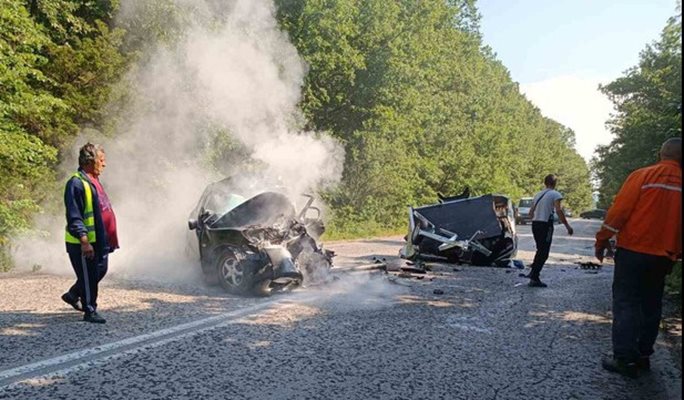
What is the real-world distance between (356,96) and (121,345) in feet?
70.3

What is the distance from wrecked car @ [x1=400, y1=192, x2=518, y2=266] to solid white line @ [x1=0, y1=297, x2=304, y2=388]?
5701 millimetres

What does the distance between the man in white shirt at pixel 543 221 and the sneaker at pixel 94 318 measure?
655cm

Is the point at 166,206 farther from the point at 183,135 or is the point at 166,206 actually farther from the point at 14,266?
the point at 14,266

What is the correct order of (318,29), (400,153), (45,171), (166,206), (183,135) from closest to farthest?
(45,171)
(166,206)
(183,135)
(318,29)
(400,153)

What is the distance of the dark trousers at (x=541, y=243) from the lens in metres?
8.50

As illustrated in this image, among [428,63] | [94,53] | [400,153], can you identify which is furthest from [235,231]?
[428,63]

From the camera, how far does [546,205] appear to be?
871cm

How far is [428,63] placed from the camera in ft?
93.0

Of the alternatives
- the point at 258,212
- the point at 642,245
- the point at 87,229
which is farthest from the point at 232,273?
the point at 642,245

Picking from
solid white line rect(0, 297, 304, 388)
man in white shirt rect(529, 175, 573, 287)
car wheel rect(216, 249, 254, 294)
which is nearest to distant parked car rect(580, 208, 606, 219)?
man in white shirt rect(529, 175, 573, 287)

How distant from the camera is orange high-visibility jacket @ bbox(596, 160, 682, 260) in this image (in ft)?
13.3

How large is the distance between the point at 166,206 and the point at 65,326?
8459mm

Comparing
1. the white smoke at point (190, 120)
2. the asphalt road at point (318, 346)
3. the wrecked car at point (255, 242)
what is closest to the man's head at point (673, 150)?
the asphalt road at point (318, 346)

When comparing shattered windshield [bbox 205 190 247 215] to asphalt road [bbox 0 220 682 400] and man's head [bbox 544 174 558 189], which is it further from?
man's head [bbox 544 174 558 189]
